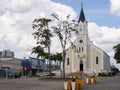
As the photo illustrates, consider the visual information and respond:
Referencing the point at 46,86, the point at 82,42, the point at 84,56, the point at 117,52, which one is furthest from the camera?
the point at 117,52

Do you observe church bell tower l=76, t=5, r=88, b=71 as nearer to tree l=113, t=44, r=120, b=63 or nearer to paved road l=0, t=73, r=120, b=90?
tree l=113, t=44, r=120, b=63

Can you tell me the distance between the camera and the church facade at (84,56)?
122m

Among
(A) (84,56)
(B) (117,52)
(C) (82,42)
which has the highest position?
(C) (82,42)

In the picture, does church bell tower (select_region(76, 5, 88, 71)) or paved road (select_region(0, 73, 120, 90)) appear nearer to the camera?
paved road (select_region(0, 73, 120, 90))

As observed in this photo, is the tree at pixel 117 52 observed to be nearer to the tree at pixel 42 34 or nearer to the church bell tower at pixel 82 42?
the church bell tower at pixel 82 42

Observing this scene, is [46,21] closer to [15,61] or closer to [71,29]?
[71,29]

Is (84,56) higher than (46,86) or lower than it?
higher

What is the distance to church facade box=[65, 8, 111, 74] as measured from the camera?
122125 millimetres

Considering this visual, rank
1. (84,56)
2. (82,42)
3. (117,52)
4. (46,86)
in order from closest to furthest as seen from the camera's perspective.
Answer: (46,86)
(84,56)
(82,42)
(117,52)

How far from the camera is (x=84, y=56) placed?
122562 mm

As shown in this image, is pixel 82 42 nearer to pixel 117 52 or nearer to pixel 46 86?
pixel 117 52

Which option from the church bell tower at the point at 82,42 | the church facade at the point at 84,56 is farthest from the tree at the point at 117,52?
the church bell tower at the point at 82,42

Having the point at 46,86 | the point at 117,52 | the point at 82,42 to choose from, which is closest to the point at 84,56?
the point at 82,42

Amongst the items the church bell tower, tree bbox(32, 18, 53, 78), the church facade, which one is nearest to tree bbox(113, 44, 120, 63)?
the church facade
